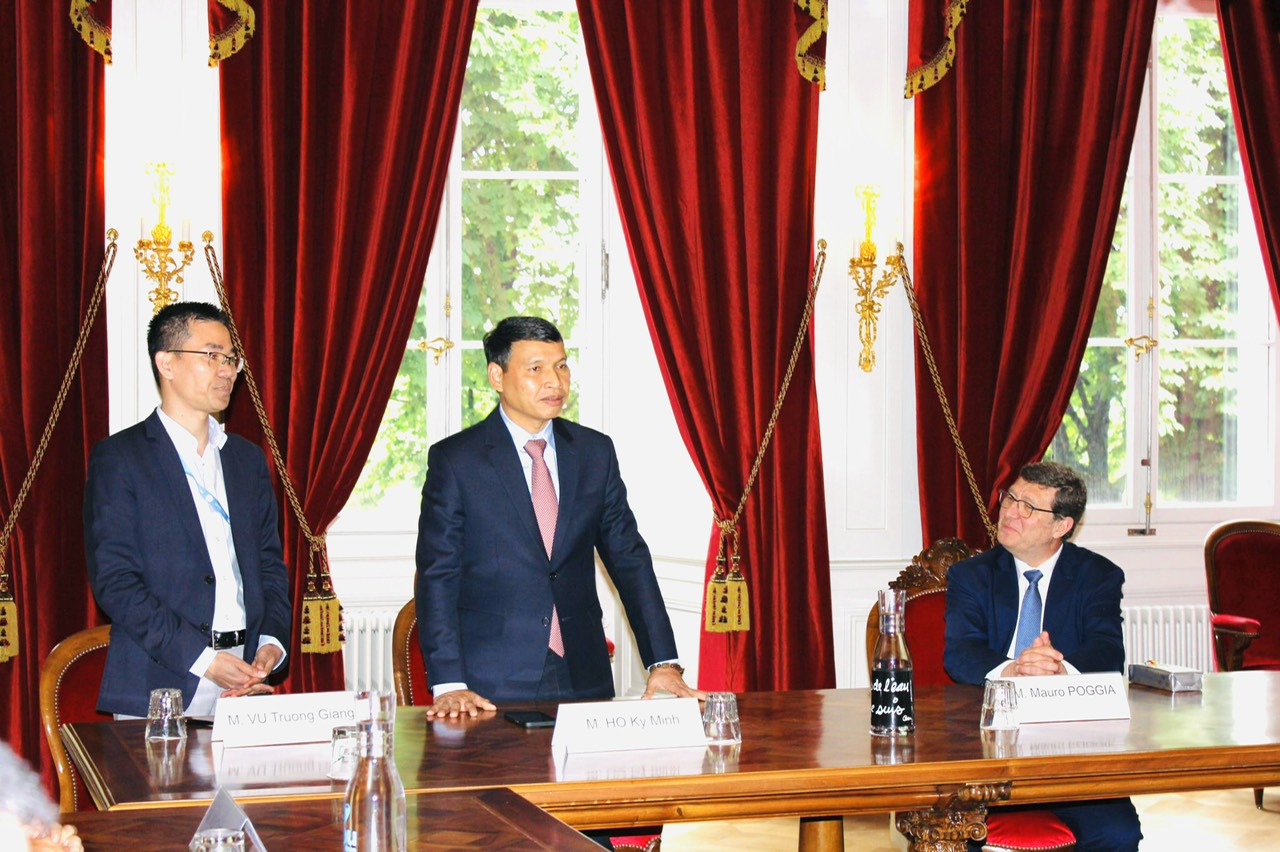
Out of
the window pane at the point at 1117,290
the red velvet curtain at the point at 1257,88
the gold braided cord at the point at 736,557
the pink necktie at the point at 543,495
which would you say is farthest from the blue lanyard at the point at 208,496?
the red velvet curtain at the point at 1257,88

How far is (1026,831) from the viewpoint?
126 inches

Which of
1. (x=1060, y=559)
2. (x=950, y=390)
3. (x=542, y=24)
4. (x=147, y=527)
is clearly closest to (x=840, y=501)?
(x=950, y=390)

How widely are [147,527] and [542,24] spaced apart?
10.3 ft

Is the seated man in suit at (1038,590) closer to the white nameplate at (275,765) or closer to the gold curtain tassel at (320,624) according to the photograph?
the white nameplate at (275,765)

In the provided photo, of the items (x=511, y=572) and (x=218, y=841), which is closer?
(x=218, y=841)

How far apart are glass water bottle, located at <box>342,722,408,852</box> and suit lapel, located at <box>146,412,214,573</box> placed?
1.74m

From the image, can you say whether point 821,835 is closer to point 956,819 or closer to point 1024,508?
point 956,819

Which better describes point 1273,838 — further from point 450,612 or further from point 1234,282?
point 450,612

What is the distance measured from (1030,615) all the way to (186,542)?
2.13m

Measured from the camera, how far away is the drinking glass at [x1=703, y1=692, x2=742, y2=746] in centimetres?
269

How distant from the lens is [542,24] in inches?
220

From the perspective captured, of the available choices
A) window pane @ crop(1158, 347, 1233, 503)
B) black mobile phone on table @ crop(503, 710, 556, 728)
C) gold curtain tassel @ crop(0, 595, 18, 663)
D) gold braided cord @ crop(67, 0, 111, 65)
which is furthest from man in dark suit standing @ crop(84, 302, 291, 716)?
window pane @ crop(1158, 347, 1233, 503)

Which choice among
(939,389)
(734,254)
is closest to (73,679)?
(734,254)

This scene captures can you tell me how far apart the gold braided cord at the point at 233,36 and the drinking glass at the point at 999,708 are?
3509mm
